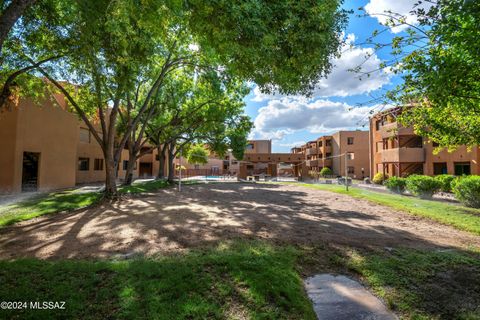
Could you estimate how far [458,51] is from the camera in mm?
4973

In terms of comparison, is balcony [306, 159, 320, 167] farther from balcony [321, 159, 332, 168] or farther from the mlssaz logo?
the mlssaz logo

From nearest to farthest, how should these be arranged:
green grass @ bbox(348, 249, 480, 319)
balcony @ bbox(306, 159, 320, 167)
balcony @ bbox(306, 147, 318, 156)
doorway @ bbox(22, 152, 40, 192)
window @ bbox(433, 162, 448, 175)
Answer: green grass @ bbox(348, 249, 480, 319) → doorway @ bbox(22, 152, 40, 192) → window @ bbox(433, 162, 448, 175) → balcony @ bbox(306, 159, 320, 167) → balcony @ bbox(306, 147, 318, 156)

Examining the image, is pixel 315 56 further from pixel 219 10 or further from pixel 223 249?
pixel 223 249

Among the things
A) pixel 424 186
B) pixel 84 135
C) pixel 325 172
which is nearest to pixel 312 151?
pixel 325 172

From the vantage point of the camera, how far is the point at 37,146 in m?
16.8

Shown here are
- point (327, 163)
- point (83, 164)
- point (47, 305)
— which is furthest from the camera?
point (327, 163)

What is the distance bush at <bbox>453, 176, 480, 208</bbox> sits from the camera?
38.7 ft

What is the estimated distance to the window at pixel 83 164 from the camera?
84.6ft

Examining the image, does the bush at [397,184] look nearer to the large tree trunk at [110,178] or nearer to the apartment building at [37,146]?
the large tree trunk at [110,178]

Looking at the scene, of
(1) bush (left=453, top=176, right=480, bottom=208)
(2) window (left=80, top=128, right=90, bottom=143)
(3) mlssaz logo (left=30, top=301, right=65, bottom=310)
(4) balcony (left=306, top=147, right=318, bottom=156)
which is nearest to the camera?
(3) mlssaz logo (left=30, top=301, right=65, bottom=310)

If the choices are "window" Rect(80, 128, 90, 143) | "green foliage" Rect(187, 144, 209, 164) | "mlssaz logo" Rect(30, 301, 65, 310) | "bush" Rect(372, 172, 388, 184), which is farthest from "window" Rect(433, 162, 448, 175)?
"window" Rect(80, 128, 90, 143)

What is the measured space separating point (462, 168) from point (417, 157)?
139 inches

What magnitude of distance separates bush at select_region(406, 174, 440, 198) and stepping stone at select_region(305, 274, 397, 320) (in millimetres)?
15027

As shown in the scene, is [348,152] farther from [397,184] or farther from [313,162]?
[397,184]
